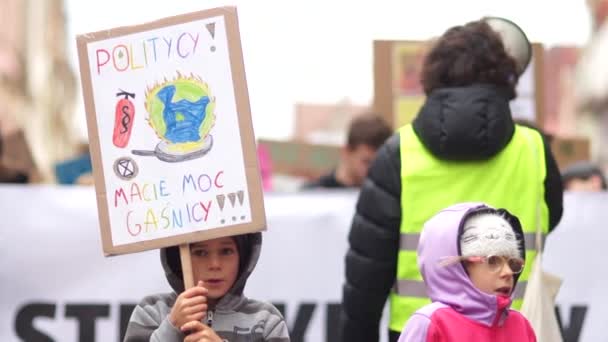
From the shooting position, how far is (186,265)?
527cm

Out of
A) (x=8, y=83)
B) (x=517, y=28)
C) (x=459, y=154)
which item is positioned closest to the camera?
(x=459, y=154)

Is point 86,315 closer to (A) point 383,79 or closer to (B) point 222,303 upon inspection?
(A) point 383,79

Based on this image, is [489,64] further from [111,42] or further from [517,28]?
[111,42]

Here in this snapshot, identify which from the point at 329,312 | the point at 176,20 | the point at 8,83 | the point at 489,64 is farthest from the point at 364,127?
the point at 8,83

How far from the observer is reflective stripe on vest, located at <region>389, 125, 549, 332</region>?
612cm

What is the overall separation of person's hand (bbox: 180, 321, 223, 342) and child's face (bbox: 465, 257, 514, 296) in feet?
2.49

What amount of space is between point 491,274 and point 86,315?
365 cm

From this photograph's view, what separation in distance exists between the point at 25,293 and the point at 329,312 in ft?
4.69

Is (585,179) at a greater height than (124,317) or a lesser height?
greater

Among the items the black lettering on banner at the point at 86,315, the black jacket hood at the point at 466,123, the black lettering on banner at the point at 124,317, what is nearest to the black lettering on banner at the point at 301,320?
the black lettering on banner at the point at 124,317

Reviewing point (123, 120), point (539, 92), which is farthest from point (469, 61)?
point (539, 92)

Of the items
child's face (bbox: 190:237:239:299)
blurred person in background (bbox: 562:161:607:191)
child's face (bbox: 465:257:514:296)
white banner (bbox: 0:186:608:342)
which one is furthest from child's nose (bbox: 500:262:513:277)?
blurred person in background (bbox: 562:161:607:191)

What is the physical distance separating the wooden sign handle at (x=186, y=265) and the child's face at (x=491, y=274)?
0.80 metres

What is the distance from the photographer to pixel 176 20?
17.8 feet
